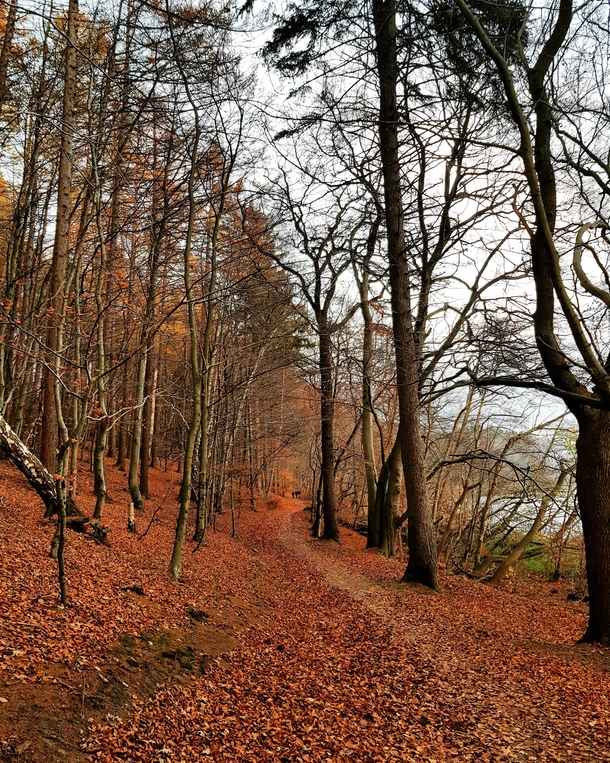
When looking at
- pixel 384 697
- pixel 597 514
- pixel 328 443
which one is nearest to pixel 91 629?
pixel 384 697

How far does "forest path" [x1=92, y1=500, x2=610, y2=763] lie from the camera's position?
394 centimetres

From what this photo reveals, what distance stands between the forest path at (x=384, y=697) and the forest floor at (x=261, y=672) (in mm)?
20

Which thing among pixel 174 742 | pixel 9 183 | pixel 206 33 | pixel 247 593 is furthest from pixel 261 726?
pixel 9 183

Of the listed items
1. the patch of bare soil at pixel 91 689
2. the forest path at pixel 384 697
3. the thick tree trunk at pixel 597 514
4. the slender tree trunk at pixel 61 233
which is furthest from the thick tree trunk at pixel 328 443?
the patch of bare soil at pixel 91 689

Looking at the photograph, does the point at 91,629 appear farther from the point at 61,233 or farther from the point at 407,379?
the point at 407,379

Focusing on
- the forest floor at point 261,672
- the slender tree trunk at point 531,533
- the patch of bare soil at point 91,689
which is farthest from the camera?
the slender tree trunk at point 531,533

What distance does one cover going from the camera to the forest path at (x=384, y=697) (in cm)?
394

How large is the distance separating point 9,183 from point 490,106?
14103mm

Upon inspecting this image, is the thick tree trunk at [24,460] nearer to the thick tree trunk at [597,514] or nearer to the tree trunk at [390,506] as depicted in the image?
the thick tree trunk at [597,514]

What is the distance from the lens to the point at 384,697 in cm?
504

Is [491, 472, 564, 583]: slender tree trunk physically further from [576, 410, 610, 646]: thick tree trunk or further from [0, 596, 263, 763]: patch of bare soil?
[0, 596, 263, 763]: patch of bare soil

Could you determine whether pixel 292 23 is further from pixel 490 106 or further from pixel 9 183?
pixel 9 183

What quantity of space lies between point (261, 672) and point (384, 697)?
1.47 m

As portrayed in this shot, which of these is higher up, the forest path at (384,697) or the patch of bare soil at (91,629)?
the patch of bare soil at (91,629)
